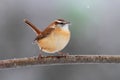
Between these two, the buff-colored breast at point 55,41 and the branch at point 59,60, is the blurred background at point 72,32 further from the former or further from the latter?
the branch at point 59,60

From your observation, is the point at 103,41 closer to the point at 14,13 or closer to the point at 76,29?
the point at 76,29

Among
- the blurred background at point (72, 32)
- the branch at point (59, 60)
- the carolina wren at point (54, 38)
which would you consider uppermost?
the carolina wren at point (54, 38)

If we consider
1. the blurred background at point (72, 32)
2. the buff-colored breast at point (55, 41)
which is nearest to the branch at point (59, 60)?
the buff-colored breast at point (55, 41)

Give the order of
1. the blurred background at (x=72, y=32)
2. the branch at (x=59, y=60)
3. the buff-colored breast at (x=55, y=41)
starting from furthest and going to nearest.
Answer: the blurred background at (x=72, y=32)
the buff-colored breast at (x=55, y=41)
the branch at (x=59, y=60)

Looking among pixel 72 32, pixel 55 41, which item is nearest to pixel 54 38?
pixel 55 41

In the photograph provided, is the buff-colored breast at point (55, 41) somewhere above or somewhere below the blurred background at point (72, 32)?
above

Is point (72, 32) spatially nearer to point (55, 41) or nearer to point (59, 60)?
point (55, 41)

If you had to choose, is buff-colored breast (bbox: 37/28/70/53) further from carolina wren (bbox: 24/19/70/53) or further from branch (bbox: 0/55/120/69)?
branch (bbox: 0/55/120/69)
